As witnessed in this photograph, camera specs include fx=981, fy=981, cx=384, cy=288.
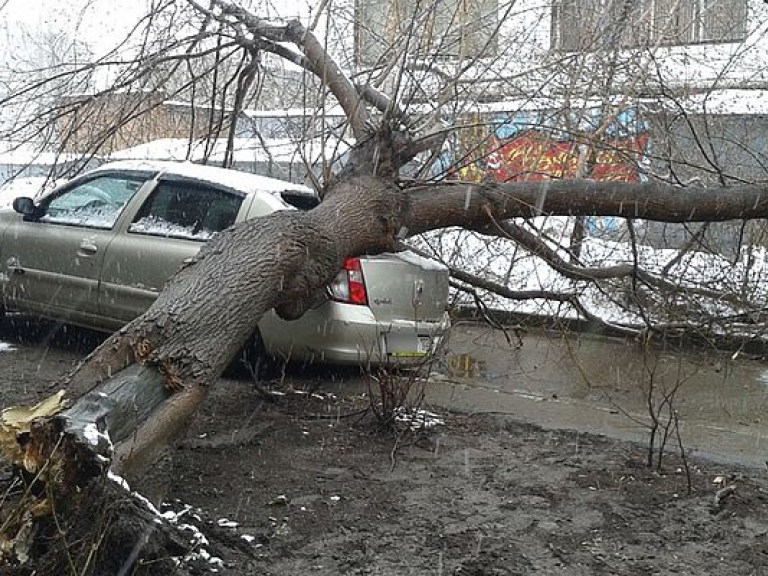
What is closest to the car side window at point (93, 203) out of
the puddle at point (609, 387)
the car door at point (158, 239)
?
the car door at point (158, 239)

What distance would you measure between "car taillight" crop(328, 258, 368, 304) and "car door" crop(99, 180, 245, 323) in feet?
2.68

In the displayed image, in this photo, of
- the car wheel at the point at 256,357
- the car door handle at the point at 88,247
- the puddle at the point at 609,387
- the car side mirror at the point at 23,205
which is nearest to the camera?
the puddle at the point at 609,387

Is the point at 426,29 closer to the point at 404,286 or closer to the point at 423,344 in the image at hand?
the point at 404,286

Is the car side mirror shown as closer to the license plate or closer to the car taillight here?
the car taillight

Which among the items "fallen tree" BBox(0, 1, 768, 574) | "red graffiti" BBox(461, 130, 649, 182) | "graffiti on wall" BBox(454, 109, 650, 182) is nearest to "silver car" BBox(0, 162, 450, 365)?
"fallen tree" BBox(0, 1, 768, 574)

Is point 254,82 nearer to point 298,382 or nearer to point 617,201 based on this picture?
point 298,382

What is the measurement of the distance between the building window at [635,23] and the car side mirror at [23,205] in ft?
15.8

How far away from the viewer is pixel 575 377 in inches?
318

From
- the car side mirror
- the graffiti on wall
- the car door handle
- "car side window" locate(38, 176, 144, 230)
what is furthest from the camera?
the graffiti on wall

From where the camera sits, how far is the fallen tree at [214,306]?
334cm

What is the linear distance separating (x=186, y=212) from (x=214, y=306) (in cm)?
238

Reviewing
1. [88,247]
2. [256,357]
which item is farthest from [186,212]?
[256,357]

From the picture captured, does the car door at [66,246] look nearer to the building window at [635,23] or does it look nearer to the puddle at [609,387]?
the puddle at [609,387]

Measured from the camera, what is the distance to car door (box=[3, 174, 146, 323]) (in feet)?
23.7
